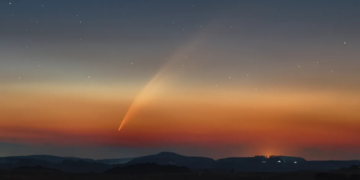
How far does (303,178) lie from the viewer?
97.9m

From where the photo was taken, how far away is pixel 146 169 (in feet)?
554

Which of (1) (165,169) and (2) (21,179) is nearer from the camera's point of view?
(2) (21,179)

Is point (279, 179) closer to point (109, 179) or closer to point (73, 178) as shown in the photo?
point (109, 179)

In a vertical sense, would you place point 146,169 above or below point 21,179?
above

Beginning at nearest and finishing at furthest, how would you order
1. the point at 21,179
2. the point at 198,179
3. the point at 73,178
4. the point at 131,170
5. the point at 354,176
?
the point at 354,176 < the point at 21,179 < the point at 198,179 < the point at 73,178 < the point at 131,170

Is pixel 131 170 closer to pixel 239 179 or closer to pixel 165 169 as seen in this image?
pixel 165 169

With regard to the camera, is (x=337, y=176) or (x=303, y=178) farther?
(x=303, y=178)

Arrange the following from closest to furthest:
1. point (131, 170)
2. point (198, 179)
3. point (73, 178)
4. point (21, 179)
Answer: point (21, 179) < point (198, 179) < point (73, 178) < point (131, 170)

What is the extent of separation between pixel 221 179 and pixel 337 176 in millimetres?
23621

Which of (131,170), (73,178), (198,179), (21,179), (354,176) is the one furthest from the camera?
(131,170)

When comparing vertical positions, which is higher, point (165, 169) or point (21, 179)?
point (165, 169)

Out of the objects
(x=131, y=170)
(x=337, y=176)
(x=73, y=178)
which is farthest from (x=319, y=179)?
(x=131, y=170)

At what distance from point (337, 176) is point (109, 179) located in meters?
49.1

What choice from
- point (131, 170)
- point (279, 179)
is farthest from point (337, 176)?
point (131, 170)
